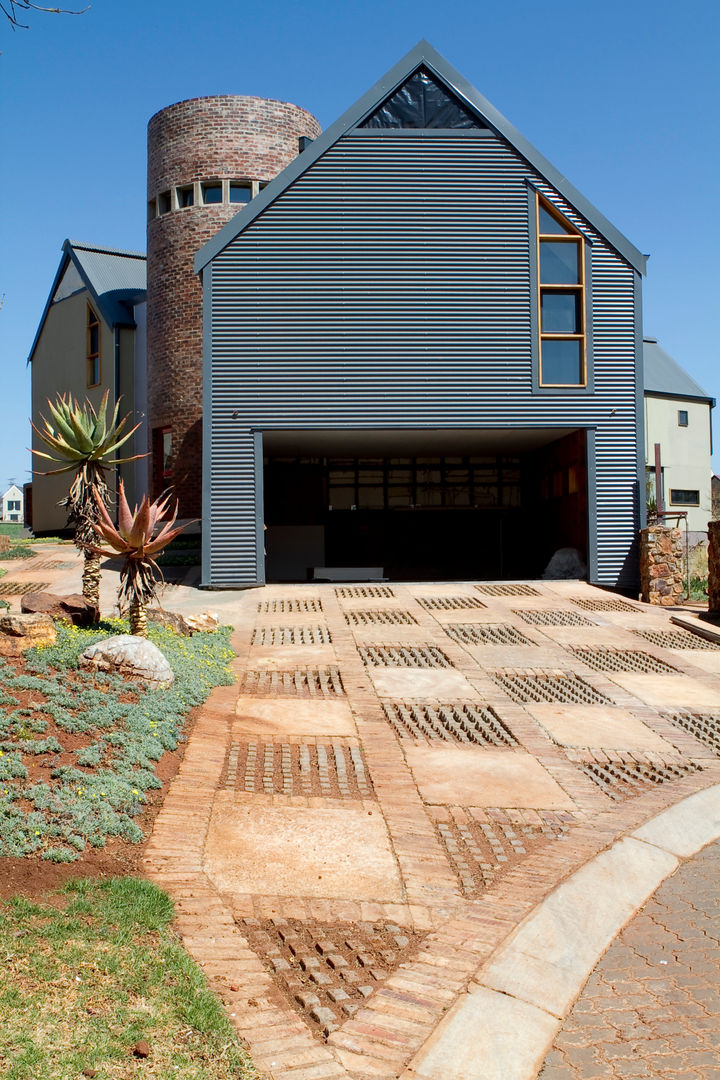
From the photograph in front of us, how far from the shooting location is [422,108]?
18.1 metres

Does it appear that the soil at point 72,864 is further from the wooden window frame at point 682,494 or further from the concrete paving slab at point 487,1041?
the wooden window frame at point 682,494

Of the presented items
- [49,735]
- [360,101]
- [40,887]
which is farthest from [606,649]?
[360,101]

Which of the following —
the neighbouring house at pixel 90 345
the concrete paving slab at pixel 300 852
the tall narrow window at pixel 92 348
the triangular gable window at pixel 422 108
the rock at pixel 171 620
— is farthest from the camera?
the tall narrow window at pixel 92 348

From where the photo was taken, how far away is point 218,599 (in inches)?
637

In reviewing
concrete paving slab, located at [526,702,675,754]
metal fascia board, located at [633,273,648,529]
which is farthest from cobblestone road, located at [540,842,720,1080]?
metal fascia board, located at [633,273,648,529]

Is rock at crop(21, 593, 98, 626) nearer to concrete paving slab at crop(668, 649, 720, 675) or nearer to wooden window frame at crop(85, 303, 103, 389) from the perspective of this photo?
concrete paving slab at crop(668, 649, 720, 675)

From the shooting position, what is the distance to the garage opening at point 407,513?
23922 millimetres

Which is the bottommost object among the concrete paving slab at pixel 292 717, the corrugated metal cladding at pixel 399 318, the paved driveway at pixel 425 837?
the paved driveway at pixel 425 837

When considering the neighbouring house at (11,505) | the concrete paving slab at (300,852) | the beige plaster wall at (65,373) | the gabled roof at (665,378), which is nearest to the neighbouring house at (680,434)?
the gabled roof at (665,378)

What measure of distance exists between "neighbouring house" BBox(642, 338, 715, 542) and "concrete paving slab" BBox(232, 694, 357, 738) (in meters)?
29.7

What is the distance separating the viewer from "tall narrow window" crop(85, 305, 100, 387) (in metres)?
28.2

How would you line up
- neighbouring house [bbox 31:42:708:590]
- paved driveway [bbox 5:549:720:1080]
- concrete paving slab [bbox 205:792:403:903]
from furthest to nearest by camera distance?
neighbouring house [bbox 31:42:708:590] → concrete paving slab [bbox 205:792:403:903] → paved driveway [bbox 5:549:720:1080]

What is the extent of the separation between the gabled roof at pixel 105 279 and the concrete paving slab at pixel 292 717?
20738 mm

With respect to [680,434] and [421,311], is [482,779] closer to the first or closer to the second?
[421,311]
